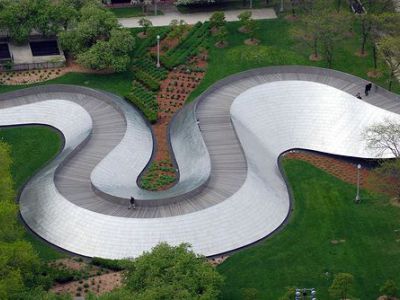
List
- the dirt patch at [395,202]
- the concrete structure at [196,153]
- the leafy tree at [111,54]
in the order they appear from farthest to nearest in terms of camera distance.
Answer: the leafy tree at [111,54] → the dirt patch at [395,202] → the concrete structure at [196,153]

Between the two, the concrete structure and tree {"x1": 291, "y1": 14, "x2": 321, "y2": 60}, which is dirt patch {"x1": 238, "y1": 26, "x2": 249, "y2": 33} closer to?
tree {"x1": 291, "y1": 14, "x2": 321, "y2": 60}

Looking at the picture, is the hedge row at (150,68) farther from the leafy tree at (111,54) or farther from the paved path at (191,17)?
the paved path at (191,17)

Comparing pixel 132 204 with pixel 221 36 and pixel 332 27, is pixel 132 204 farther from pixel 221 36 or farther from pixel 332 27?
pixel 332 27

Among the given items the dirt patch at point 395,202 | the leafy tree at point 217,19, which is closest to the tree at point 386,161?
the dirt patch at point 395,202

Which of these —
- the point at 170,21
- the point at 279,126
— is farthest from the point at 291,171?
the point at 170,21

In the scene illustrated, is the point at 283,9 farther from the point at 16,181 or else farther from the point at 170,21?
the point at 16,181

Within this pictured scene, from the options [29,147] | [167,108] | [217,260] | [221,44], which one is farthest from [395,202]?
[29,147]
